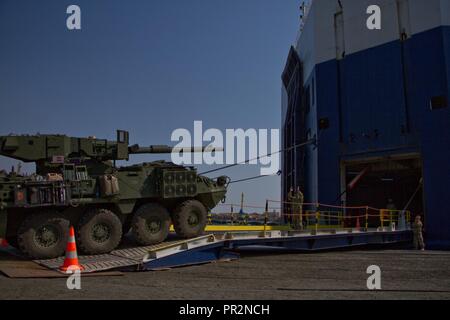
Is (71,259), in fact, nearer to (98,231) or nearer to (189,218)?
(98,231)

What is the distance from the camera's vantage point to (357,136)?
58.8 feet

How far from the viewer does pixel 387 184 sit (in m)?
22.5

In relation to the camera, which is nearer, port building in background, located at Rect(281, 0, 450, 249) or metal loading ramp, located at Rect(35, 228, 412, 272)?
metal loading ramp, located at Rect(35, 228, 412, 272)

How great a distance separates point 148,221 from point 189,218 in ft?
3.37

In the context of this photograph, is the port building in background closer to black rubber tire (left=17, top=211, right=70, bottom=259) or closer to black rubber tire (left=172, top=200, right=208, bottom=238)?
black rubber tire (left=172, top=200, right=208, bottom=238)

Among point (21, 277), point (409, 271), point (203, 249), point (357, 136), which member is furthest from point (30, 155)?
point (357, 136)

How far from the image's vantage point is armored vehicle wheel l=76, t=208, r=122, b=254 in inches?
355

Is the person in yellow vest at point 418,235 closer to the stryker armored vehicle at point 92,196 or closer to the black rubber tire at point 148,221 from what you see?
the stryker armored vehicle at point 92,196

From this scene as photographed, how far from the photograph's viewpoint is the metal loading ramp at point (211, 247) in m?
8.23

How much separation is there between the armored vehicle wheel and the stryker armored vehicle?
2cm

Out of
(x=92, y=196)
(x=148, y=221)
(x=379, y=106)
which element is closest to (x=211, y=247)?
(x=148, y=221)

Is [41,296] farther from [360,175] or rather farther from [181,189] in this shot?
[360,175]

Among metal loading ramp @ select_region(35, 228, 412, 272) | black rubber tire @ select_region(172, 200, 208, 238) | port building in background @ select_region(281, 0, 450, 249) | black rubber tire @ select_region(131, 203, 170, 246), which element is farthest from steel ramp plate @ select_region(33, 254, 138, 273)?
port building in background @ select_region(281, 0, 450, 249)

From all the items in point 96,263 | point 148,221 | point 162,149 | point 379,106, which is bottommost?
point 96,263
